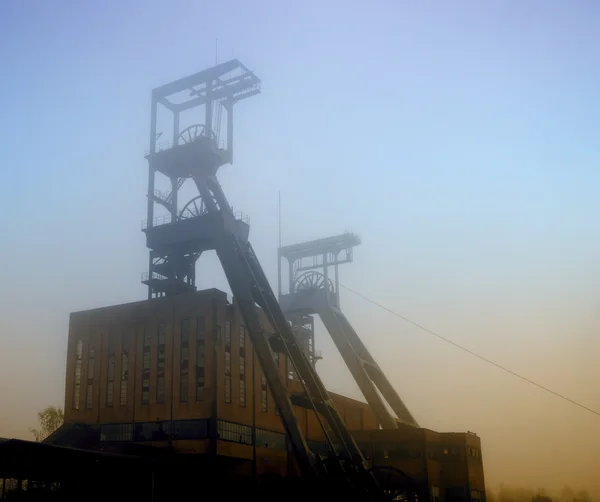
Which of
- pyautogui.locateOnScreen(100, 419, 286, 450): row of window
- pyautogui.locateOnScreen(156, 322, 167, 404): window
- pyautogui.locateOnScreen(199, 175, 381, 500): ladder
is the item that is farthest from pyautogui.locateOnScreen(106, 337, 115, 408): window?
pyautogui.locateOnScreen(199, 175, 381, 500): ladder

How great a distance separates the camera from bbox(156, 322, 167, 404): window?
3969 cm

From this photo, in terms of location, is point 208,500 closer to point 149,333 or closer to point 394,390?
point 149,333

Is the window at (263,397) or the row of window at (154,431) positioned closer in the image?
the row of window at (154,431)

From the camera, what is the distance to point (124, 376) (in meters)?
41.4

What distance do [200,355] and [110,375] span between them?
6.52m

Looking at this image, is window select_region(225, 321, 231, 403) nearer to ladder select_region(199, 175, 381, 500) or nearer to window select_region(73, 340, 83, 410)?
ladder select_region(199, 175, 381, 500)

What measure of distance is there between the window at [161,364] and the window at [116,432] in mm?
2536

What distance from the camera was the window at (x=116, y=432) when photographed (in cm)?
3976

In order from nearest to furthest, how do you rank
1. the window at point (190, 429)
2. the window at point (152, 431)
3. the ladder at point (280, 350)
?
the ladder at point (280, 350) → the window at point (190, 429) → the window at point (152, 431)

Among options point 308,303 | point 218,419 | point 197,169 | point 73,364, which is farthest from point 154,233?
point 308,303

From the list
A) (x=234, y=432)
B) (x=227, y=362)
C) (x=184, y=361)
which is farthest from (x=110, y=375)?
(x=234, y=432)

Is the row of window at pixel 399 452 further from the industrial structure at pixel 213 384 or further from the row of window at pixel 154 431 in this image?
the row of window at pixel 154 431

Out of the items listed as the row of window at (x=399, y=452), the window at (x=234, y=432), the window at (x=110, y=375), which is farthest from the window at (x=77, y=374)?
the row of window at (x=399, y=452)

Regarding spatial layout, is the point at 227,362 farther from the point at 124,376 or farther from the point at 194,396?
the point at 124,376
